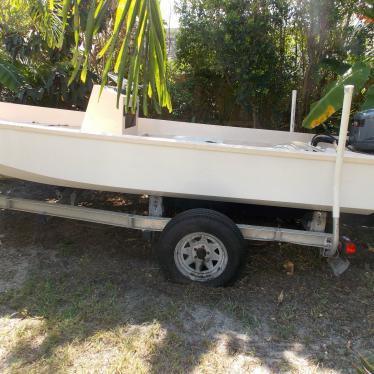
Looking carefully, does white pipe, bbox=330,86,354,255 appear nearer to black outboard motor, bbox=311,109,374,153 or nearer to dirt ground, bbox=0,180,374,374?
black outboard motor, bbox=311,109,374,153

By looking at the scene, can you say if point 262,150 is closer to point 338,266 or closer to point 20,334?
point 338,266

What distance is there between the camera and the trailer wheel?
3342mm

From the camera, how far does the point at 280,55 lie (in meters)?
6.83

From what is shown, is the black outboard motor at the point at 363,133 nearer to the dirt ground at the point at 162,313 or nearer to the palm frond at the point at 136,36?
the dirt ground at the point at 162,313

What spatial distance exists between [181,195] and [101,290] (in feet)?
3.38

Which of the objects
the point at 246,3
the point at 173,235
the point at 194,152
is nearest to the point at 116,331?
the point at 173,235

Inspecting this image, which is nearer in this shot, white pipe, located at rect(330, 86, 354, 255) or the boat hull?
white pipe, located at rect(330, 86, 354, 255)

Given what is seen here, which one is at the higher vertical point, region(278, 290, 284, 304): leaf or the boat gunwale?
the boat gunwale

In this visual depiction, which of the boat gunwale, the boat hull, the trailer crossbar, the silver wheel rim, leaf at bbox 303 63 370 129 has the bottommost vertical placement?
the silver wheel rim

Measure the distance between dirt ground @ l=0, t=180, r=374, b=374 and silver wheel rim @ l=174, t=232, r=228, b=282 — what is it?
0.46 ft

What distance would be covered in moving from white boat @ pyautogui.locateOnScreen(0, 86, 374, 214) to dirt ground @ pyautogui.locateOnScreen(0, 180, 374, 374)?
768 millimetres

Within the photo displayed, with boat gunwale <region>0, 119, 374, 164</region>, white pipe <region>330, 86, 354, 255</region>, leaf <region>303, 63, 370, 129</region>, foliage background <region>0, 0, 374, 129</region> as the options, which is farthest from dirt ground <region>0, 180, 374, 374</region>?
foliage background <region>0, 0, 374, 129</region>

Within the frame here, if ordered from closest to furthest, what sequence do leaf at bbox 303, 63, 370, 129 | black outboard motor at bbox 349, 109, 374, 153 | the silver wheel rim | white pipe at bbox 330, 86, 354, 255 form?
white pipe at bbox 330, 86, 354, 255, the silver wheel rim, black outboard motor at bbox 349, 109, 374, 153, leaf at bbox 303, 63, 370, 129

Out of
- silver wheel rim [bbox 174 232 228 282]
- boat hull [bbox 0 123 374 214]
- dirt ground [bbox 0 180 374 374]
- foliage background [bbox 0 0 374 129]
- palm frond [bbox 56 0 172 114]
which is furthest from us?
foliage background [bbox 0 0 374 129]
